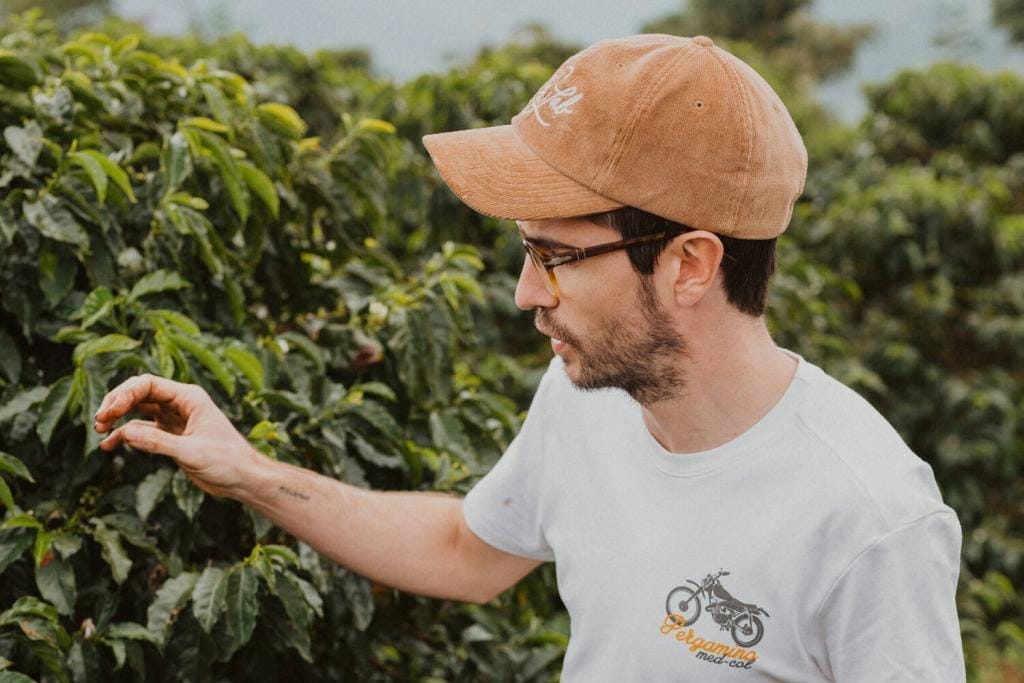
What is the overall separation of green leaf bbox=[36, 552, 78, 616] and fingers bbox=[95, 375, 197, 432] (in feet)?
1.24

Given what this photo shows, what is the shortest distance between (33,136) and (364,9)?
301ft

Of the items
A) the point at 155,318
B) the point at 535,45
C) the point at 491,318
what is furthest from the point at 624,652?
the point at 535,45

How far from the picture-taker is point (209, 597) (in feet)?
6.64

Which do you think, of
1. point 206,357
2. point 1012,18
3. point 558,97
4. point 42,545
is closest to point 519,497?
point 206,357

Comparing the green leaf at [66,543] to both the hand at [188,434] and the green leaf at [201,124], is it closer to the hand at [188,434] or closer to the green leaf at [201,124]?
the hand at [188,434]

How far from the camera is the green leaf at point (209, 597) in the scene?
6.51 feet

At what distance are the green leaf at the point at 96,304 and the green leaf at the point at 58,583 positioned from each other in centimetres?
47

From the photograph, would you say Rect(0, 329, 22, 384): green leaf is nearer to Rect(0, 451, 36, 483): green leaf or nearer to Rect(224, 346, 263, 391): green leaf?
Rect(0, 451, 36, 483): green leaf

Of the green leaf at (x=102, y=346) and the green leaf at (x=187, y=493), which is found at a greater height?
the green leaf at (x=102, y=346)

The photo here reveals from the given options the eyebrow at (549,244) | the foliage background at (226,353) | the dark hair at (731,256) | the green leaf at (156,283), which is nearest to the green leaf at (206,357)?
the foliage background at (226,353)

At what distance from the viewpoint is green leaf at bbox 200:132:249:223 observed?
2.34 meters

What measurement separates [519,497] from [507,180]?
0.66m

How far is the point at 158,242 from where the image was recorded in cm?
232

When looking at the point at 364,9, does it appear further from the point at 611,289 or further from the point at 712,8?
the point at 611,289
